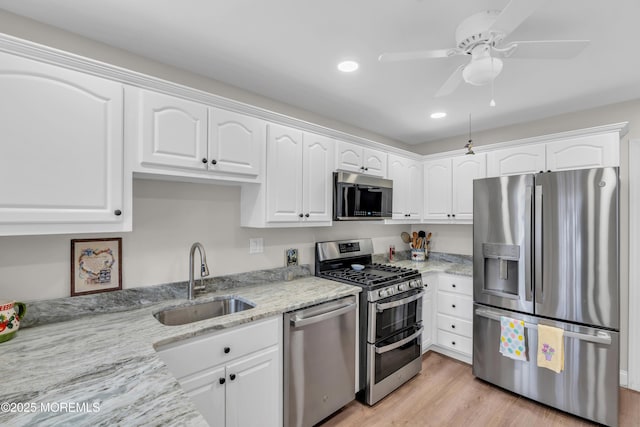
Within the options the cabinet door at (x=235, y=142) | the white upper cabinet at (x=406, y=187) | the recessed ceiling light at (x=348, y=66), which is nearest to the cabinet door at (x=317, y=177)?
the cabinet door at (x=235, y=142)

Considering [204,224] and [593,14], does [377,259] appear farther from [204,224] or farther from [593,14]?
[593,14]

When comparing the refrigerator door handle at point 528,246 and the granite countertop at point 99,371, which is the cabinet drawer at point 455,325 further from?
the granite countertop at point 99,371

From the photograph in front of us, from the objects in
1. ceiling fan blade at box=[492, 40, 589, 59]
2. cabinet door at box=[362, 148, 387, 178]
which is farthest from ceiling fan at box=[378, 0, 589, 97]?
cabinet door at box=[362, 148, 387, 178]

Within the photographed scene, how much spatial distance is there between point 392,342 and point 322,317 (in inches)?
33.4

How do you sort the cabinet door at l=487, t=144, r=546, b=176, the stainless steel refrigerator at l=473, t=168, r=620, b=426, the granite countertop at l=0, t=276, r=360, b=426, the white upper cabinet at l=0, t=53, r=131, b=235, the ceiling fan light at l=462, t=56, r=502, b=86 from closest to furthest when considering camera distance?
the granite countertop at l=0, t=276, r=360, b=426
the white upper cabinet at l=0, t=53, r=131, b=235
the ceiling fan light at l=462, t=56, r=502, b=86
the stainless steel refrigerator at l=473, t=168, r=620, b=426
the cabinet door at l=487, t=144, r=546, b=176

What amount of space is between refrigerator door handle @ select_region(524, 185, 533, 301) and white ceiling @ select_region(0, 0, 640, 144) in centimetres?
89

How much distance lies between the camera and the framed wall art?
1733 millimetres

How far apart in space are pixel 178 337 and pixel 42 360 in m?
0.51

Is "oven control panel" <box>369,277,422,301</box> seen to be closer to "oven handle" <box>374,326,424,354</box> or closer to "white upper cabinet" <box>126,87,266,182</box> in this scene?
"oven handle" <box>374,326,424,354</box>

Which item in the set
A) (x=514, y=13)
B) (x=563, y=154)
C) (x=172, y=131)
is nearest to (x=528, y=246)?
(x=563, y=154)

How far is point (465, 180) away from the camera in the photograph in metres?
3.38

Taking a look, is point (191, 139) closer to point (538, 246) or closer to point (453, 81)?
point (453, 81)

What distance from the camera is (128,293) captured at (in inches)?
73.7

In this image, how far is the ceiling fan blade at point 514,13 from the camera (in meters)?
1.08
